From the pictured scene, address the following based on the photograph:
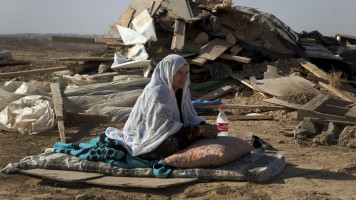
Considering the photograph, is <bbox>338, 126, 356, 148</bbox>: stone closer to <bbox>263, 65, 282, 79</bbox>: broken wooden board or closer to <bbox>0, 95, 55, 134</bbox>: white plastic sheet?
<bbox>263, 65, 282, 79</bbox>: broken wooden board

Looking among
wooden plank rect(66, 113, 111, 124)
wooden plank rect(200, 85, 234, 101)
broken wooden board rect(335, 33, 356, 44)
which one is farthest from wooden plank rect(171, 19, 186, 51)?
broken wooden board rect(335, 33, 356, 44)

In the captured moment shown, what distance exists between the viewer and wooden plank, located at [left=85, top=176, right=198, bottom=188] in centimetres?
432

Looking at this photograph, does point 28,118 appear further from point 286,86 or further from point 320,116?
point 286,86

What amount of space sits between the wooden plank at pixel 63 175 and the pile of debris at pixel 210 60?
3184mm

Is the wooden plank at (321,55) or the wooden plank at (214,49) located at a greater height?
the wooden plank at (214,49)

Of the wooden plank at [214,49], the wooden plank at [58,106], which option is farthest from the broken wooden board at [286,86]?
the wooden plank at [58,106]

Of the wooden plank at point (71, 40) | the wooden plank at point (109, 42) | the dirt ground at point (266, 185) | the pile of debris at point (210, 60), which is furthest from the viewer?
the wooden plank at point (71, 40)

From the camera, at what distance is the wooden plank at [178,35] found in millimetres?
10531

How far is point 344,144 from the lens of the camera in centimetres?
636

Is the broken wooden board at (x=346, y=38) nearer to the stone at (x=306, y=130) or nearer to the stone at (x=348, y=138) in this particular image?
the stone at (x=306, y=130)

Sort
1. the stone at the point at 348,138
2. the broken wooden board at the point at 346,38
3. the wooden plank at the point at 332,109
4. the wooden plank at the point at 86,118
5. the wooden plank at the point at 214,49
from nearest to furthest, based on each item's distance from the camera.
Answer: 1. the stone at the point at 348,138
2. the wooden plank at the point at 332,109
3. the wooden plank at the point at 86,118
4. the wooden plank at the point at 214,49
5. the broken wooden board at the point at 346,38

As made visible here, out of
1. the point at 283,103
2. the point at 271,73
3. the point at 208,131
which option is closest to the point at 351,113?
the point at 283,103

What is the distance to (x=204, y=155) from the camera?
4.52 m

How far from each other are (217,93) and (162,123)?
5385 mm
